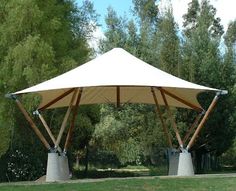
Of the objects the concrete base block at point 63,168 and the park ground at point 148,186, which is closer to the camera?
the park ground at point 148,186

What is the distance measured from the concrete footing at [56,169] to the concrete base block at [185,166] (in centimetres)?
350

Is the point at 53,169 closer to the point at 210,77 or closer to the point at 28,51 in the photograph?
the point at 28,51

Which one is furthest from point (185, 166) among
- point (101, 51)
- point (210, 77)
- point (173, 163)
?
point (101, 51)

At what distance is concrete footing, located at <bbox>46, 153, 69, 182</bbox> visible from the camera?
1612 centimetres

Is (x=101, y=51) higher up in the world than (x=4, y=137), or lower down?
higher up

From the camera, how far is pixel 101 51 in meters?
37.4

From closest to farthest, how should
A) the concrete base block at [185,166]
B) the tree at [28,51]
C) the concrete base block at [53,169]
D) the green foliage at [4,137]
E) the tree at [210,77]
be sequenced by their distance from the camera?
the concrete base block at [53,169] < the concrete base block at [185,166] < the green foliage at [4,137] < the tree at [28,51] < the tree at [210,77]

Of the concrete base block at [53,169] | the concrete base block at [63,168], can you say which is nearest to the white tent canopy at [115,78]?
the concrete base block at [53,169]

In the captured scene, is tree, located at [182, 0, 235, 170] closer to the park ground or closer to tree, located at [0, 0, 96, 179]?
tree, located at [0, 0, 96, 179]

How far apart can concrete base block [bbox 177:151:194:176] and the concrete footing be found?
3.50m

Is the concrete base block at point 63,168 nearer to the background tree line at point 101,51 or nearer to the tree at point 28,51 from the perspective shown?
the background tree line at point 101,51

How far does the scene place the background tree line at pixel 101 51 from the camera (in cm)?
2166

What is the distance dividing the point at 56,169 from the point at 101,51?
21770mm

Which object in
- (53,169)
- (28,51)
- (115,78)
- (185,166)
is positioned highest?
(28,51)
